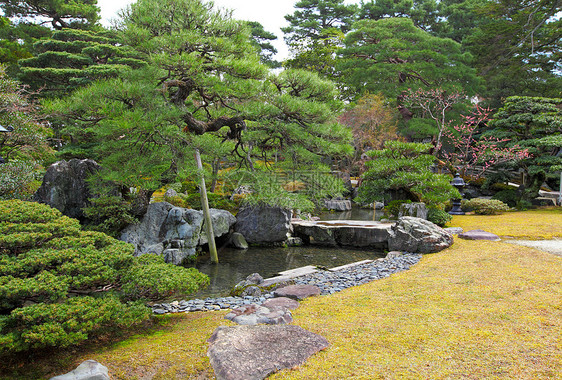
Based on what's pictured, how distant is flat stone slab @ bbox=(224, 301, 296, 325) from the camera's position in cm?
323

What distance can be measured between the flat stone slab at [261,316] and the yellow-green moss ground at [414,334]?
0.49 feet

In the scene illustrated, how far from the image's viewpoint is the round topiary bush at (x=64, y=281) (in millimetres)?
2334

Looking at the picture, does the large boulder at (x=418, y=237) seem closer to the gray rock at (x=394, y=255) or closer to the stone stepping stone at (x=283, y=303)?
the gray rock at (x=394, y=255)

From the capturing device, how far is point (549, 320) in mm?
3055

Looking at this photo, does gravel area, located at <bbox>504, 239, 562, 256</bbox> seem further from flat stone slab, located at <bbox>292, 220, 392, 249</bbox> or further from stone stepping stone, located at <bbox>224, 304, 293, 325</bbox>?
stone stepping stone, located at <bbox>224, 304, 293, 325</bbox>

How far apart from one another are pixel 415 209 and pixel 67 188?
27.5 ft

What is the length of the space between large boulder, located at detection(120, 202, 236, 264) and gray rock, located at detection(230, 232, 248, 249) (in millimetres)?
938

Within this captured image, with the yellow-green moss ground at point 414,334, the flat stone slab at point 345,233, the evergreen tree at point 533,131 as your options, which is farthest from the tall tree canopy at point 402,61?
the yellow-green moss ground at point 414,334

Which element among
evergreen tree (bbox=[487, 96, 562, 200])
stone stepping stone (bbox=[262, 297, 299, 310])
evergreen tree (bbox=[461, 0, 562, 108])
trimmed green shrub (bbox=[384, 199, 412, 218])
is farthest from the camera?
evergreen tree (bbox=[461, 0, 562, 108])

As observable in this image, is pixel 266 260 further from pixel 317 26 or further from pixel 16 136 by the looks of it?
pixel 317 26

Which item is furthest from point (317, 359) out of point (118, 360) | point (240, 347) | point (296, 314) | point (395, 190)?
point (395, 190)

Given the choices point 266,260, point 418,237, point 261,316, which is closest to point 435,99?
point 418,237

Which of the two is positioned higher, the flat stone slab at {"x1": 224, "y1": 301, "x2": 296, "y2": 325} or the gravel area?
the gravel area

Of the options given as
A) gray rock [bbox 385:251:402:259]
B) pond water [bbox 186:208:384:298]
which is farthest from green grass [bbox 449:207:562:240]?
pond water [bbox 186:208:384:298]
